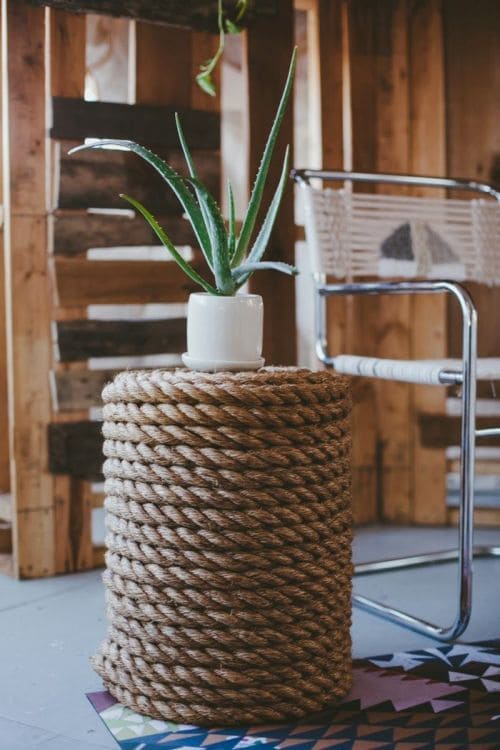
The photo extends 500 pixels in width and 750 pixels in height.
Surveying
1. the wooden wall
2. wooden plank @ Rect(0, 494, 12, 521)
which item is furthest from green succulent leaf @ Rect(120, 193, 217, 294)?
the wooden wall

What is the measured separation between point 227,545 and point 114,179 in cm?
114

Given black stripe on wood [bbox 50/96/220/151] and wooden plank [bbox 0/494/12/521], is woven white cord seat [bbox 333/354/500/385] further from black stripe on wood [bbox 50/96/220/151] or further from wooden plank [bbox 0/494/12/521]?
wooden plank [bbox 0/494/12/521]

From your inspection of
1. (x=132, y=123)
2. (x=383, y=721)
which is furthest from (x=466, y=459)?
(x=132, y=123)

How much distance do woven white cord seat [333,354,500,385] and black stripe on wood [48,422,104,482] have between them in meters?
0.60

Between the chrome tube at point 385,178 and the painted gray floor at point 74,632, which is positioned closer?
the painted gray floor at point 74,632

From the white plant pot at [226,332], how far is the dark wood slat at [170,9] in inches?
40.6

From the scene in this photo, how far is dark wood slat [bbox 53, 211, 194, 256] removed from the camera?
6.75 feet

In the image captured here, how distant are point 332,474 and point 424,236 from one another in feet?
3.26

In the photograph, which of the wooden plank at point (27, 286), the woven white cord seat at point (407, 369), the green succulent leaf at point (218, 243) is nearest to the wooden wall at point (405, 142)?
the woven white cord seat at point (407, 369)

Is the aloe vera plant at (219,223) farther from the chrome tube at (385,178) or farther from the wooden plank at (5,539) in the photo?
the wooden plank at (5,539)

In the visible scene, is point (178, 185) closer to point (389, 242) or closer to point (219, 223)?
point (219, 223)

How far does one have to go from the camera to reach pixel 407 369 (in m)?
1.65

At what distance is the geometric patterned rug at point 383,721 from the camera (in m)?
1.20

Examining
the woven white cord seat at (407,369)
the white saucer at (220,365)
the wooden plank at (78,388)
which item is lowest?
the wooden plank at (78,388)
